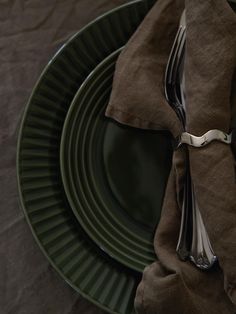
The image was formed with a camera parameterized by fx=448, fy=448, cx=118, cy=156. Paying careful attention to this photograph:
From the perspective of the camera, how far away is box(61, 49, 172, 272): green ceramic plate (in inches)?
16.4

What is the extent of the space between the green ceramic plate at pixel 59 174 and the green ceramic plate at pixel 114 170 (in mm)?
16

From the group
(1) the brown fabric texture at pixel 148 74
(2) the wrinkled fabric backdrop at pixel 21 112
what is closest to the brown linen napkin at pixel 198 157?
(1) the brown fabric texture at pixel 148 74

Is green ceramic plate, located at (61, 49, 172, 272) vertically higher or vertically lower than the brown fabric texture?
lower

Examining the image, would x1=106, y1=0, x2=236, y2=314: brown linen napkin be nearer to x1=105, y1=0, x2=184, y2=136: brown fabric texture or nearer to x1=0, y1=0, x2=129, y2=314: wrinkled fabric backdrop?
x1=105, y1=0, x2=184, y2=136: brown fabric texture

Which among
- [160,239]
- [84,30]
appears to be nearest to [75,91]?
[84,30]

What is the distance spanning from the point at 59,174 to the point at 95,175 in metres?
0.03

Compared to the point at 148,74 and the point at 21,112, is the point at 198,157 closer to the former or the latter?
the point at 148,74

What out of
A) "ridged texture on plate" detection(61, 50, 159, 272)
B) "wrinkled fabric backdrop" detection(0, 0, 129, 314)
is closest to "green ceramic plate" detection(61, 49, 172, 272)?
→ "ridged texture on plate" detection(61, 50, 159, 272)

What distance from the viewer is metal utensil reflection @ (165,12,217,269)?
383 mm

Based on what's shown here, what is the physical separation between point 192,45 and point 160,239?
171 millimetres

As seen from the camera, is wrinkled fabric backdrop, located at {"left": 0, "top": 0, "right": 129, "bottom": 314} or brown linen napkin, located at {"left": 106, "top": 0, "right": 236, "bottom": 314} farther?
wrinkled fabric backdrop, located at {"left": 0, "top": 0, "right": 129, "bottom": 314}

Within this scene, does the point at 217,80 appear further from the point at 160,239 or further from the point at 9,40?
the point at 9,40

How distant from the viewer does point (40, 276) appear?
0.48m

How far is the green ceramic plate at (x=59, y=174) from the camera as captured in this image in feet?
1.33
